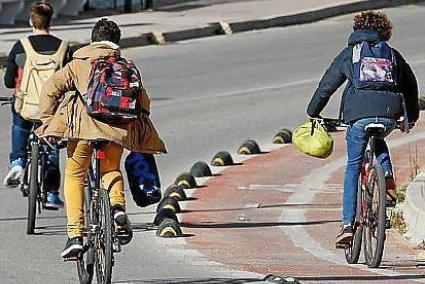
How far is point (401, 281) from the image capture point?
913 centimetres

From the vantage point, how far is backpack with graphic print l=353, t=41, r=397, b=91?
9305 millimetres

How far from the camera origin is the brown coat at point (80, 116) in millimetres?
8562

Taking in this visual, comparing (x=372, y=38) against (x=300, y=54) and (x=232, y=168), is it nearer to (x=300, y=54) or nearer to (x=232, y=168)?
(x=232, y=168)

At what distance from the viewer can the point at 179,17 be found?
27.2m

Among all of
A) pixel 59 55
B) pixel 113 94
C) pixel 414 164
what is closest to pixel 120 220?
pixel 113 94

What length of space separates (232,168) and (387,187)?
4542 mm

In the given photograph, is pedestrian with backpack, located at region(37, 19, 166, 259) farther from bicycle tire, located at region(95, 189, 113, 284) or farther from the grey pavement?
the grey pavement

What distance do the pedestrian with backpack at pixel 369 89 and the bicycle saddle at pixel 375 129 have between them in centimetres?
3

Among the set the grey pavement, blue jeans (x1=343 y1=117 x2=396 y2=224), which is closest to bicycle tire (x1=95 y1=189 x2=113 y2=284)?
blue jeans (x1=343 y1=117 x2=396 y2=224)

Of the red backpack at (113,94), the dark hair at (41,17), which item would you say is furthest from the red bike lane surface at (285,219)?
the dark hair at (41,17)

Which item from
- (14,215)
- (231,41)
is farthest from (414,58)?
(14,215)

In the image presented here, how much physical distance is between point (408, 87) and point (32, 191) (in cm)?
311

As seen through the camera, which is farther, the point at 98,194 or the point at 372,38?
the point at 372,38

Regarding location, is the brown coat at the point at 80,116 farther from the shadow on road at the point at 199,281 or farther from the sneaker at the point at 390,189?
the sneaker at the point at 390,189
